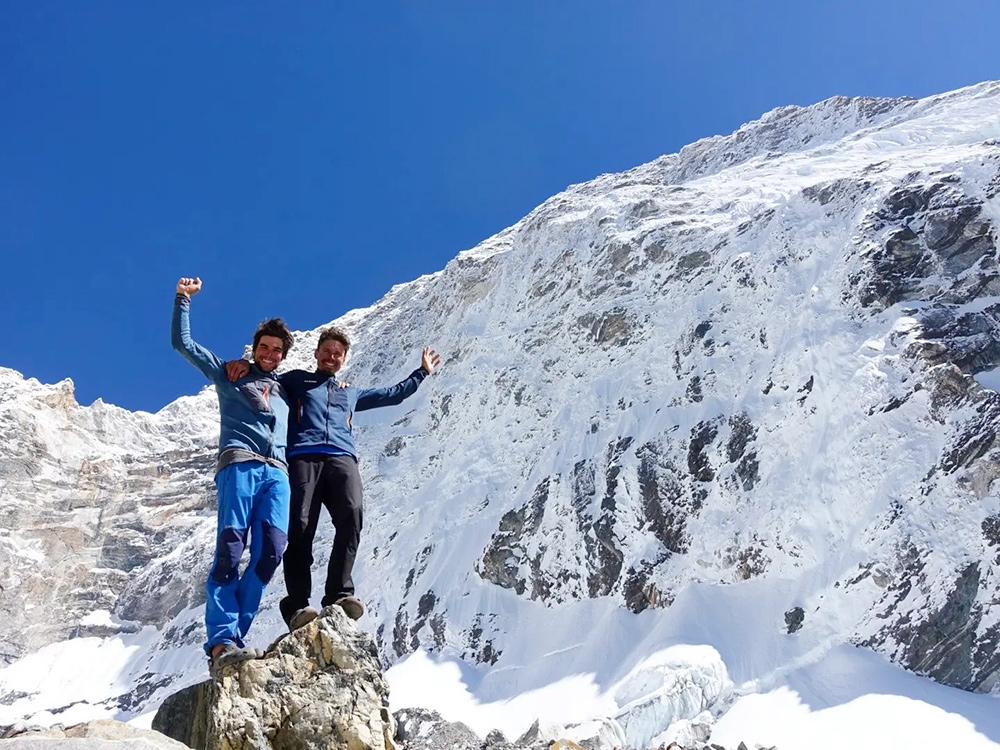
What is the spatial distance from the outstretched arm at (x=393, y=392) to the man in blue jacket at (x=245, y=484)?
722mm

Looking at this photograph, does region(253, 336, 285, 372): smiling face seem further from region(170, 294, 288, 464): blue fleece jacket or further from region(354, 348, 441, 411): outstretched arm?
region(354, 348, 441, 411): outstretched arm

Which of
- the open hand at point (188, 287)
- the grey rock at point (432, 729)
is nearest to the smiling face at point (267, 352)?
the open hand at point (188, 287)

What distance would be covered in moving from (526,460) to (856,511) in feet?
64.9

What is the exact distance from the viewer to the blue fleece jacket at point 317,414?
5.12m

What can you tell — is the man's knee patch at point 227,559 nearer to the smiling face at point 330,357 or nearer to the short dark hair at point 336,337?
the smiling face at point 330,357

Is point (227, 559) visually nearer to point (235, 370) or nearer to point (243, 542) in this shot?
point (243, 542)

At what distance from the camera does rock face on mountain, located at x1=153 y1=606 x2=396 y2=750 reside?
4.02 metres

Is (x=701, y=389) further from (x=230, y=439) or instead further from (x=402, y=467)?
(x=230, y=439)

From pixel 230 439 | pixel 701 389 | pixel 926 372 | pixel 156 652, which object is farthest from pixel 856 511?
pixel 156 652

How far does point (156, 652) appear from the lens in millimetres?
59125

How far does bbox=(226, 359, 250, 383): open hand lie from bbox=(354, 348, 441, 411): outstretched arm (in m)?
0.85

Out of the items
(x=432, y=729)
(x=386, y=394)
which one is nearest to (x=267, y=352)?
(x=386, y=394)

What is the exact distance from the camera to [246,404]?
4926 mm

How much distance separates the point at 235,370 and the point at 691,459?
32.5 metres
